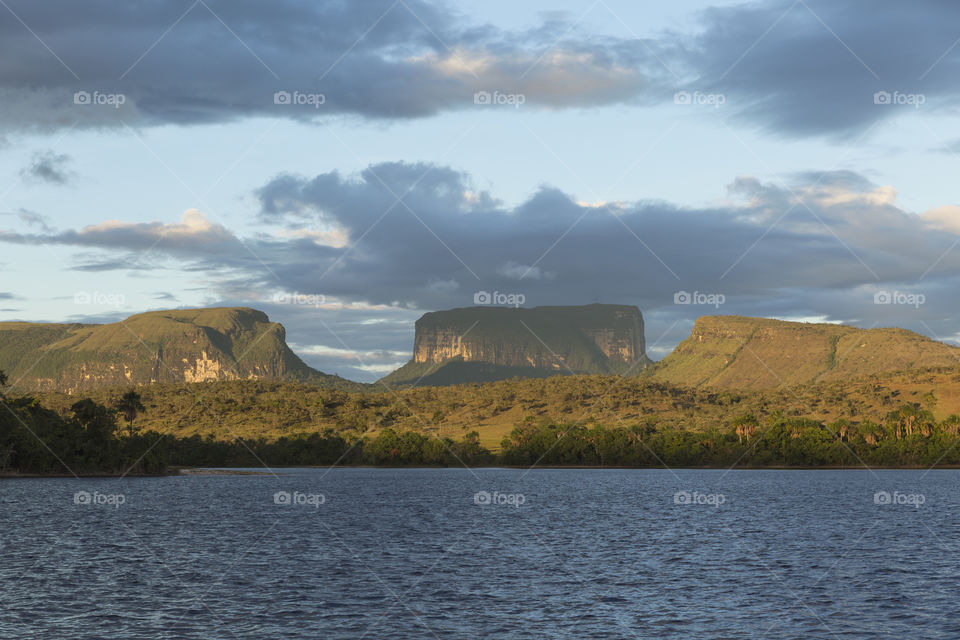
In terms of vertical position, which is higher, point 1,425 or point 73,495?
point 1,425

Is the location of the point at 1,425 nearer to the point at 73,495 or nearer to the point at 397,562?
the point at 73,495

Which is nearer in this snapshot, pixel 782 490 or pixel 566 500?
pixel 566 500

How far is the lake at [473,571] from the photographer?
49250mm

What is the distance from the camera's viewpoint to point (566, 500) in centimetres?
15950

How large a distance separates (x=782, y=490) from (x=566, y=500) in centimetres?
5809

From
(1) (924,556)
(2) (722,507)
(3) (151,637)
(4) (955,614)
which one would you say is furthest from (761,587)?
(2) (722,507)

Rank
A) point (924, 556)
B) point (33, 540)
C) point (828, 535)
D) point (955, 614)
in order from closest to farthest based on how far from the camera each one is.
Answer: point (955, 614) → point (924, 556) → point (33, 540) → point (828, 535)

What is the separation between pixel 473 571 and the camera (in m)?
70.6

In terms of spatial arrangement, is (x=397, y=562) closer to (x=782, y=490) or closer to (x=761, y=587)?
(x=761, y=587)

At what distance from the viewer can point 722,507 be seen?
141875 mm

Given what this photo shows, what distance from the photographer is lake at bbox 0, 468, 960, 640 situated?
49.2 metres

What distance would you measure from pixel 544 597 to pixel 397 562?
2115 centimetres

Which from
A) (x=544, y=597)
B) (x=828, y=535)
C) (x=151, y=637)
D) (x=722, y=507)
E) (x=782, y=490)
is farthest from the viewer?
(x=782, y=490)

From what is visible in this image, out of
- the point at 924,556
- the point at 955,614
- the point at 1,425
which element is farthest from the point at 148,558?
the point at 1,425
